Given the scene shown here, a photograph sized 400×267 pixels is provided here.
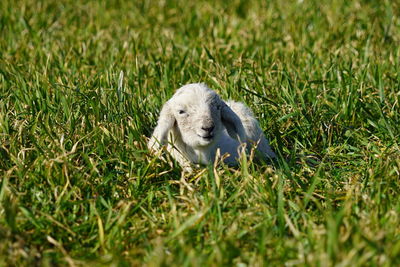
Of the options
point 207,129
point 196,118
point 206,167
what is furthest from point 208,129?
point 206,167

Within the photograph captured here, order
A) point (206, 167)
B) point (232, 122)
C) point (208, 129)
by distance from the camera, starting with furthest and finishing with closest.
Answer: point (232, 122) → point (206, 167) → point (208, 129)

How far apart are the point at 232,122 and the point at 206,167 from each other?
40 cm

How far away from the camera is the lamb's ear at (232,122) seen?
14.4 feet

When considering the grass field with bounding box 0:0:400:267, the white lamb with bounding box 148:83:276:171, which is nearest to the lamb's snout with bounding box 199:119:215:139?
the white lamb with bounding box 148:83:276:171

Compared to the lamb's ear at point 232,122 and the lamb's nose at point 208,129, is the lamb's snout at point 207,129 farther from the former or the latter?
the lamb's ear at point 232,122

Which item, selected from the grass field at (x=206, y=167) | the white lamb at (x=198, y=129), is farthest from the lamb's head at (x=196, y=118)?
the grass field at (x=206, y=167)

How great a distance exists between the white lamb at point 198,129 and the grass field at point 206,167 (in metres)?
0.19

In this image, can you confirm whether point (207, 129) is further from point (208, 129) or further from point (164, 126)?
point (164, 126)

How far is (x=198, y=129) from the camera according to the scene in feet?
13.5

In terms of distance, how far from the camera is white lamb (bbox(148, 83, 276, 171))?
13.6ft

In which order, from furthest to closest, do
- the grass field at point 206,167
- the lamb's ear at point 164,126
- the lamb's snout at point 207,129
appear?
1. the lamb's ear at point 164,126
2. the lamb's snout at point 207,129
3. the grass field at point 206,167

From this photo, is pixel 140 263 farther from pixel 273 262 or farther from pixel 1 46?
pixel 1 46

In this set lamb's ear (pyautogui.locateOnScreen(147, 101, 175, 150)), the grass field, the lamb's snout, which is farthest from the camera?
lamb's ear (pyautogui.locateOnScreen(147, 101, 175, 150))

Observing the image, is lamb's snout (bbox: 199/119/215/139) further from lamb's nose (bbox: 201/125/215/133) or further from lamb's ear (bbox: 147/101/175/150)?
lamb's ear (bbox: 147/101/175/150)
